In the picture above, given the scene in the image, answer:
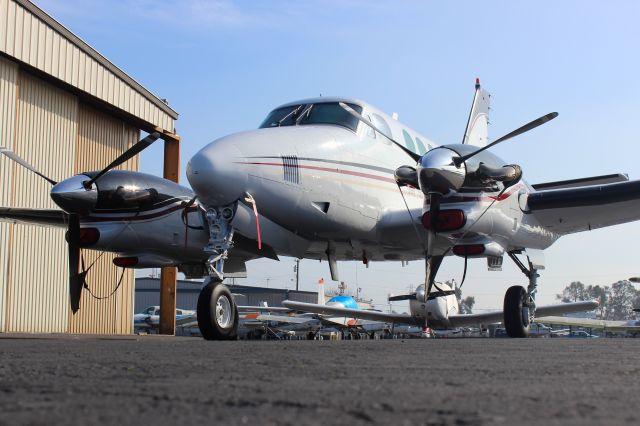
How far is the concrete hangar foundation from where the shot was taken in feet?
66.6

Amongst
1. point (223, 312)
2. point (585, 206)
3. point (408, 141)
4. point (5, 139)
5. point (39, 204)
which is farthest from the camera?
point (39, 204)

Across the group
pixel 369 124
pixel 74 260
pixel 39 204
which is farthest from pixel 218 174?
pixel 39 204

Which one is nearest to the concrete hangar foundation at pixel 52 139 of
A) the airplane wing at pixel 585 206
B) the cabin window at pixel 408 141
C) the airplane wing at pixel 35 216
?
the airplane wing at pixel 35 216

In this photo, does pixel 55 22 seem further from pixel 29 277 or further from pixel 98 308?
pixel 98 308

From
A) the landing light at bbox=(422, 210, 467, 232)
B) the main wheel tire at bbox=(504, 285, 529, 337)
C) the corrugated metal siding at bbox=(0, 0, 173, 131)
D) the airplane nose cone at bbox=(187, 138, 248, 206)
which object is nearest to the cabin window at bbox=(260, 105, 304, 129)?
the airplane nose cone at bbox=(187, 138, 248, 206)

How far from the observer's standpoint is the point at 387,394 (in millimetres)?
3477

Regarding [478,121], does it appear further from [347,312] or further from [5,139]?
[347,312]

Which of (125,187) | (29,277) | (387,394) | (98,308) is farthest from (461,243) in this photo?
(98,308)

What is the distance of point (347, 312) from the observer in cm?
3170

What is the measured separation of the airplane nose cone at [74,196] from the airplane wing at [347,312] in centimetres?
1528

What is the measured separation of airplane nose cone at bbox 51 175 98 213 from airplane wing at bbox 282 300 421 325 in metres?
15.3

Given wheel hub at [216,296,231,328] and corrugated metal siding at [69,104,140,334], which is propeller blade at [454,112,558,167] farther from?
corrugated metal siding at [69,104,140,334]

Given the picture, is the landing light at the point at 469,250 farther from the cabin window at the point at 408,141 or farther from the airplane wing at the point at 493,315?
the airplane wing at the point at 493,315

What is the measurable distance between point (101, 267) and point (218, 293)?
1499 centimetres
